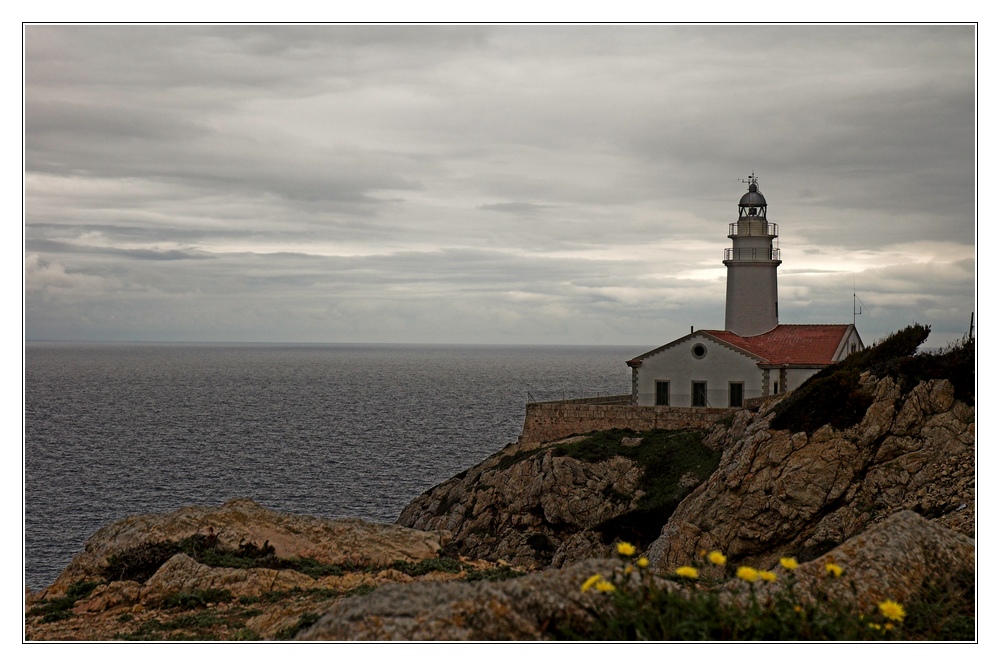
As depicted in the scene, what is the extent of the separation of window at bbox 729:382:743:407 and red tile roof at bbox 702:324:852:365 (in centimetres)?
157

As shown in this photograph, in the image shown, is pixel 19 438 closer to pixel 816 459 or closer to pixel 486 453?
pixel 816 459

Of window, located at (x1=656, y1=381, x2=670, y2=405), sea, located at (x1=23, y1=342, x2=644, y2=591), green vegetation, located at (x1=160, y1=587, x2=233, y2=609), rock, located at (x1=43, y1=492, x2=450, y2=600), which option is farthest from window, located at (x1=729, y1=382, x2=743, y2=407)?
green vegetation, located at (x1=160, y1=587, x2=233, y2=609)

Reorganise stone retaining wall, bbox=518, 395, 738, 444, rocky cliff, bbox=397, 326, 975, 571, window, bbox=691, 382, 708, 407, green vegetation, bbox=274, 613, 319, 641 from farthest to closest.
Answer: window, bbox=691, 382, 708, 407 < stone retaining wall, bbox=518, 395, 738, 444 < rocky cliff, bbox=397, 326, 975, 571 < green vegetation, bbox=274, 613, 319, 641

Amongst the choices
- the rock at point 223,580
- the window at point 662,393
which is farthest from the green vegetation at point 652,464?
the rock at point 223,580

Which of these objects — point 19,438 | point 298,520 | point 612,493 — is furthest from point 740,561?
point 19,438

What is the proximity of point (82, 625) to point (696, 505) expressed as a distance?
19099 millimetres

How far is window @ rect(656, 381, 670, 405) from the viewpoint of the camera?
40938 mm

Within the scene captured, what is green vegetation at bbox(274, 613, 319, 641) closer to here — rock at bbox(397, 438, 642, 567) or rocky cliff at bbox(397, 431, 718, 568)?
rock at bbox(397, 438, 642, 567)

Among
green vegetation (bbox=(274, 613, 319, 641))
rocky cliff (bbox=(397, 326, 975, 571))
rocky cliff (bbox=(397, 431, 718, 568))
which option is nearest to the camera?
green vegetation (bbox=(274, 613, 319, 641))

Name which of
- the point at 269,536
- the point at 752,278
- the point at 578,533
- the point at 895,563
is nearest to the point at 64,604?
the point at 269,536

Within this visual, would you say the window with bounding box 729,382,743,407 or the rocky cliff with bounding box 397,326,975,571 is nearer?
the rocky cliff with bounding box 397,326,975,571

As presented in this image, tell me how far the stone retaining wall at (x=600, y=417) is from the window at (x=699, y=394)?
6.24 feet

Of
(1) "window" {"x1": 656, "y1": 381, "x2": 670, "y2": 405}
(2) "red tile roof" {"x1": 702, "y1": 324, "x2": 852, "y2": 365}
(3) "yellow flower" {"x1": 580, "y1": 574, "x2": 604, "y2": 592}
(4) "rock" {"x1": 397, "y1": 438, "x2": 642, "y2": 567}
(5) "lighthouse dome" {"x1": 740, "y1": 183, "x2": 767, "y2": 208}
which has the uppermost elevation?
A: (5) "lighthouse dome" {"x1": 740, "y1": 183, "x2": 767, "y2": 208}

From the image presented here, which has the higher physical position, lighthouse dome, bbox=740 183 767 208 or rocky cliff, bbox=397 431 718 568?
lighthouse dome, bbox=740 183 767 208
